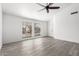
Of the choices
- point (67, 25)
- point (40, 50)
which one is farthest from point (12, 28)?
point (67, 25)

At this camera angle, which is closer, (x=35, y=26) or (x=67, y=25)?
(x=67, y=25)

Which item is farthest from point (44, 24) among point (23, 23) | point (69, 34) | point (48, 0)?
point (48, 0)

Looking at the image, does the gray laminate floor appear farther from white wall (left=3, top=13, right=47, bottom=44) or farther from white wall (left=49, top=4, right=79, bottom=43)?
white wall (left=49, top=4, right=79, bottom=43)

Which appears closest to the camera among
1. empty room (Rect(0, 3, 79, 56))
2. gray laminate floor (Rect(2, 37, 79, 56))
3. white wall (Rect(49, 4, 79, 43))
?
gray laminate floor (Rect(2, 37, 79, 56))

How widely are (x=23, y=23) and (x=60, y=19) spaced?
389cm

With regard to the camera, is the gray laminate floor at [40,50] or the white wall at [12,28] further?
the white wall at [12,28]

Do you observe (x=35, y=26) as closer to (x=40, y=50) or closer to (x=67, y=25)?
(x=67, y=25)

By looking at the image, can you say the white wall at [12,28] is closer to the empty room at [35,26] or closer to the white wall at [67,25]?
the empty room at [35,26]

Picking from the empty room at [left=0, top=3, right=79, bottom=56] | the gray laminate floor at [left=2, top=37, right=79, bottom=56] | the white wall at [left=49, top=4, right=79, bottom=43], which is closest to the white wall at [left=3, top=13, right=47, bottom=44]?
the empty room at [left=0, top=3, right=79, bottom=56]

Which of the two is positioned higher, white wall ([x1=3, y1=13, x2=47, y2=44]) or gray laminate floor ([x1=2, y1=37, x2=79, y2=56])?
white wall ([x1=3, y1=13, x2=47, y2=44])

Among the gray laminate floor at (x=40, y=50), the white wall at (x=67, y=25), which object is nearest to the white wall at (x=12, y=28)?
the gray laminate floor at (x=40, y=50)

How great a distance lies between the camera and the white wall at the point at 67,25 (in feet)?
19.1

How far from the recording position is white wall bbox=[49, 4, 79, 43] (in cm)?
581

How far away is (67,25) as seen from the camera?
6.61 metres
